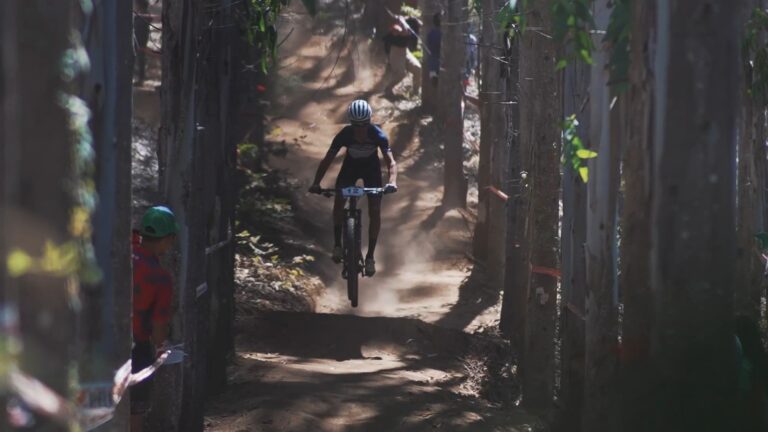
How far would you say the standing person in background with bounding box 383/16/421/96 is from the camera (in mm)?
28938

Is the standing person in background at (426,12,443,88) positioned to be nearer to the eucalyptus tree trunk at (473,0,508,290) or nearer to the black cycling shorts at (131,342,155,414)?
the eucalyptus tree trunk at (473,0,508,290)

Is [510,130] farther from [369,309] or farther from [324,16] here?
A: [324,16]

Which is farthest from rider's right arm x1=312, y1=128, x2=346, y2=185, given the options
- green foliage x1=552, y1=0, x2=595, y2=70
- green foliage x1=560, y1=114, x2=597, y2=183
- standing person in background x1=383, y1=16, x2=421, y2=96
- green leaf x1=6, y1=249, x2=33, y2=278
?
standing person in background x1=383, y1=16, x2=421, y2=96

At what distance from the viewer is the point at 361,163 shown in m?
12.7

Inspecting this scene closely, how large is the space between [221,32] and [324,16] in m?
27.3

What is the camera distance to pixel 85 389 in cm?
364

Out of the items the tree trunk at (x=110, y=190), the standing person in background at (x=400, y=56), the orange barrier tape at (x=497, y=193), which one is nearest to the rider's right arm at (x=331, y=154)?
the orange barrier tape at (x=497, y=193)

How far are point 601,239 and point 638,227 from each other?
191 cm

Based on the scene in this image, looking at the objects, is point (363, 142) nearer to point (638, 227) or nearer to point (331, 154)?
point (331, 154)

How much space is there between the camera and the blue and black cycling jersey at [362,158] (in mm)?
12492

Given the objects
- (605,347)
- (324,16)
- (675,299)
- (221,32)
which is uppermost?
(324,16)

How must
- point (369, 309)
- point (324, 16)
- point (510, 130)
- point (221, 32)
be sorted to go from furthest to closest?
point (324, 16) → point (369, 309) → point (510, 130) → point (221, 32)

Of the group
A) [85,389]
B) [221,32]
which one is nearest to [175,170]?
[221,32]

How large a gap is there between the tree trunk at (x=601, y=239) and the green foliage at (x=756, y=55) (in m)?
6.31
